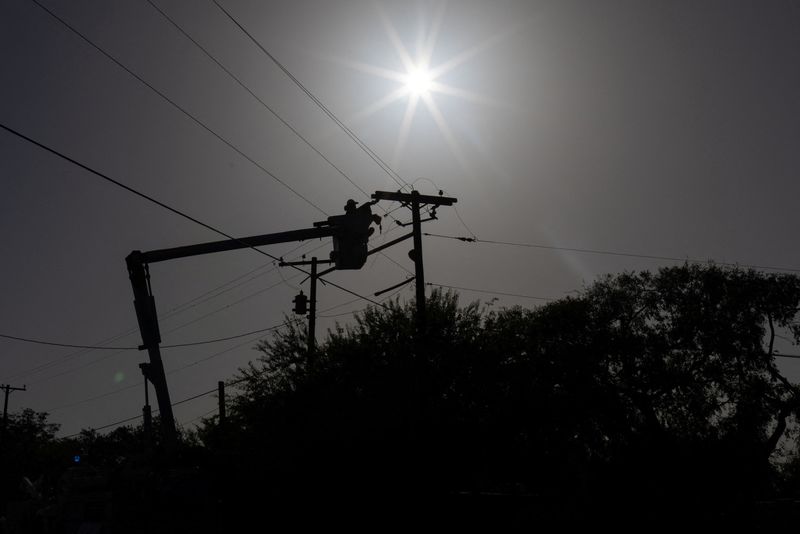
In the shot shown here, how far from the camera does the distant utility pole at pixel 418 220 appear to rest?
21.1 m

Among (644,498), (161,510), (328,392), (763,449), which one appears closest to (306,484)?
(328,392)

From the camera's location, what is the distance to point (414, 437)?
1938 centimetres

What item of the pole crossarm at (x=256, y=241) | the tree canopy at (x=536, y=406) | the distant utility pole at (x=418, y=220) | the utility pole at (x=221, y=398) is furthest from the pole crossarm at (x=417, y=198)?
the utility pole at (x=221, y=398)

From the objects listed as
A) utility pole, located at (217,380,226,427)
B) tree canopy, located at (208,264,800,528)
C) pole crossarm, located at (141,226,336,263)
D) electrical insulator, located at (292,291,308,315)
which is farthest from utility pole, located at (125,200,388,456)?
utility pole, located at (217,380,226,427)

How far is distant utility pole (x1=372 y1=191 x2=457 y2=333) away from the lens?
69.3ft

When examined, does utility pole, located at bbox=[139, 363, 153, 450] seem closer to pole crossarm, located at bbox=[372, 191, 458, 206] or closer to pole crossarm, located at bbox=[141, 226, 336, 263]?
pole crossarm, located at bbox=[141, 226, 336, 263]

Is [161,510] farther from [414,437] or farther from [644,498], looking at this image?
[644,498]

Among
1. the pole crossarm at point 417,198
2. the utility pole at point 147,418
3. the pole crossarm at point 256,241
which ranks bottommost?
the utility pole at point 147,418

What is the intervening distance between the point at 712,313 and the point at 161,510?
94.0 feet

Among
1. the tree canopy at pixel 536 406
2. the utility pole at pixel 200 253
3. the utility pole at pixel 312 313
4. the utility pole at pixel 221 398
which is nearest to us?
the utility pole at pixel 200 253

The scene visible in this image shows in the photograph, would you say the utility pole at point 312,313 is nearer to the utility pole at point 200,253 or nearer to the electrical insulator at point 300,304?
the electrical insulator at point 300,304

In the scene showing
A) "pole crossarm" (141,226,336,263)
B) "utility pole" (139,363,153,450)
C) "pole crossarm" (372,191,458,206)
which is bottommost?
"utility pole" (139,363,153,450)

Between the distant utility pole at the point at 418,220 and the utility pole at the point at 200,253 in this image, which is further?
the distant utility pole at the point at 418,220

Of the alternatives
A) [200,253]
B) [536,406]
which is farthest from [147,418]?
[536,406]
